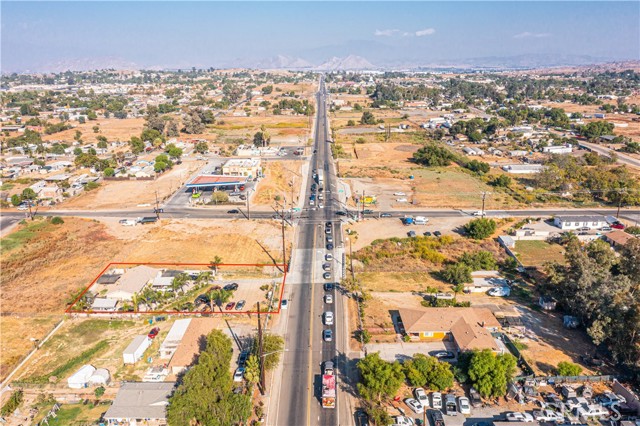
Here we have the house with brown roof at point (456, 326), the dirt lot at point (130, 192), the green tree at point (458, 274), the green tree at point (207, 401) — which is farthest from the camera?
the dirt lot at point (130, 192)

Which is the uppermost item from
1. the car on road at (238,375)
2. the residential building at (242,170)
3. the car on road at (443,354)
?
the residential building at (242,170)

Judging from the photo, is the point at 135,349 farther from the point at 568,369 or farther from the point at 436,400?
the point at 568,369

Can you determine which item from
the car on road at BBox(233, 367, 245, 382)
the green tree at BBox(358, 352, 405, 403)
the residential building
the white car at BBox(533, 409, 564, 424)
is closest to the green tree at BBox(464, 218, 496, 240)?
the white car at BBox(533, 409, 564, 424)

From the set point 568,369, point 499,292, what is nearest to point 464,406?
point 568,369

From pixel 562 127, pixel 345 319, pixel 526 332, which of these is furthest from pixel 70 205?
pixel 562 127

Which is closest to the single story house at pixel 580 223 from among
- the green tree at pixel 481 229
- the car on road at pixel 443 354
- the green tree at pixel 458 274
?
the green tree at pixel 481 229

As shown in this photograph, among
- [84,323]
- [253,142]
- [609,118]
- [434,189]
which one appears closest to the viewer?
[84,323]

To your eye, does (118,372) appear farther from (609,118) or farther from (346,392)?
(609,118)

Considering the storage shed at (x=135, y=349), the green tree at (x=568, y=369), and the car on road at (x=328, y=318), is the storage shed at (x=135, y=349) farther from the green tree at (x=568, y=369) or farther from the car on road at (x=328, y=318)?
the green tree at (x=568, y=369)
